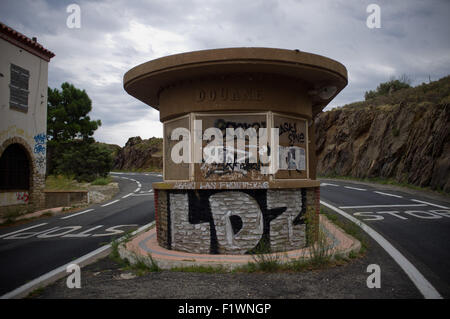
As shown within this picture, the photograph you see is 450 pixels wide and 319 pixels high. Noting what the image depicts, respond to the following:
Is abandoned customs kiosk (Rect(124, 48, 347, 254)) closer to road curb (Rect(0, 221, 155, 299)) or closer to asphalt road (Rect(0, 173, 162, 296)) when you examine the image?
road curb (Rect(0, 221, 155, 299))

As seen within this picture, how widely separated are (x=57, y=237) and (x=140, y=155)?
58752 millimetres

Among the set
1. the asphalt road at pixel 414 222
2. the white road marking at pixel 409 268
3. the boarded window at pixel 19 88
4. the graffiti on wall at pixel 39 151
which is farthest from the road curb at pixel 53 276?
the graffiti on wall at pixel 39 151

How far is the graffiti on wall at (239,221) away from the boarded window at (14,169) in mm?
11751

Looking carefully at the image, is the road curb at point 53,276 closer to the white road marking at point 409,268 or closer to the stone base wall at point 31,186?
the white road marking at point 409,268

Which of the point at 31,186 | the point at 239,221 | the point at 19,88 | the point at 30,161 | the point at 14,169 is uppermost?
the point at 19,88

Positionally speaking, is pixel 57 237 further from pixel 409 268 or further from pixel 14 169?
pixel 409 268

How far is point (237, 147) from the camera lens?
729 centimetres

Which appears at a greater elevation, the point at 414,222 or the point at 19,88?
the point at 19,88

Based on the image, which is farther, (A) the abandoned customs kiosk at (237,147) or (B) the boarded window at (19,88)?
(B) the boarded window at (19,88)

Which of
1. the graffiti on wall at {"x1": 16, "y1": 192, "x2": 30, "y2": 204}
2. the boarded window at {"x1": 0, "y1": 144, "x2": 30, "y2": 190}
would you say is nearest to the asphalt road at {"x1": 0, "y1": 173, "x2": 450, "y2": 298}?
the graffiti on wall at {"x1": 16, "y1": 192, "x2": 30, "y2": 204}

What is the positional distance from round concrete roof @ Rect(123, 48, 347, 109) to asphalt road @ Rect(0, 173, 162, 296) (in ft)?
14.9

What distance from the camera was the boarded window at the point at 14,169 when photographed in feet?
48.6

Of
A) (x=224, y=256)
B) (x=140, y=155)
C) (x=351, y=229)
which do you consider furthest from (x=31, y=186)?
(x=140, y=155)
